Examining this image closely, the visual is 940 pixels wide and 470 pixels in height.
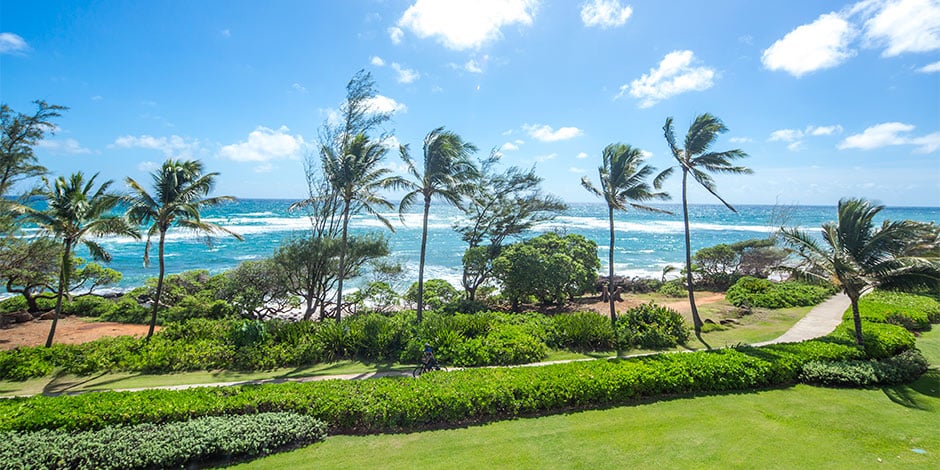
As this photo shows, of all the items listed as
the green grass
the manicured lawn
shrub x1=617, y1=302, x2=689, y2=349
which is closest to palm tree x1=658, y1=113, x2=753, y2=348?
shrub x1=617, y1=302, x2=689, y2=349

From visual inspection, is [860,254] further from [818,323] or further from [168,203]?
[168,203]

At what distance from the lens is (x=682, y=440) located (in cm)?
698

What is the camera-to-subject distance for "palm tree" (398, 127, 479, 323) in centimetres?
1523

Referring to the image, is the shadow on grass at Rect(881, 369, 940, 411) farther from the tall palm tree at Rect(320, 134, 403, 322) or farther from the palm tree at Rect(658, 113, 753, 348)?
the tall palm tree at Rect(320, 134, 403, 322)

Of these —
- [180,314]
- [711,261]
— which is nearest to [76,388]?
[180,314]

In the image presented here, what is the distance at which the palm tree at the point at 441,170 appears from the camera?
15234 mm

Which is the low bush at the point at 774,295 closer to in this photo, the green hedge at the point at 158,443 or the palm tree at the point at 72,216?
the green hedge at the point at 158,443

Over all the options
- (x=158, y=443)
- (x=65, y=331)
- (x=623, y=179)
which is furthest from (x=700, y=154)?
(x=65, y=331)

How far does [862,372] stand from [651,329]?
5516 millimetres

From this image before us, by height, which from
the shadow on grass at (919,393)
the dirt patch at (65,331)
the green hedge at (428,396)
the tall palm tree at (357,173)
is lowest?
the dirt patch at (65,331)

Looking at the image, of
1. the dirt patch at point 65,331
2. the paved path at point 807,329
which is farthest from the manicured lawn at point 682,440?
the dirt patch at point 65,331

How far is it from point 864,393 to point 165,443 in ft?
48.5

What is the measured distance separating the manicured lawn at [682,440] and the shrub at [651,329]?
5.04m

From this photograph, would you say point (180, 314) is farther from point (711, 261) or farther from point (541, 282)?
point (711, 261)
